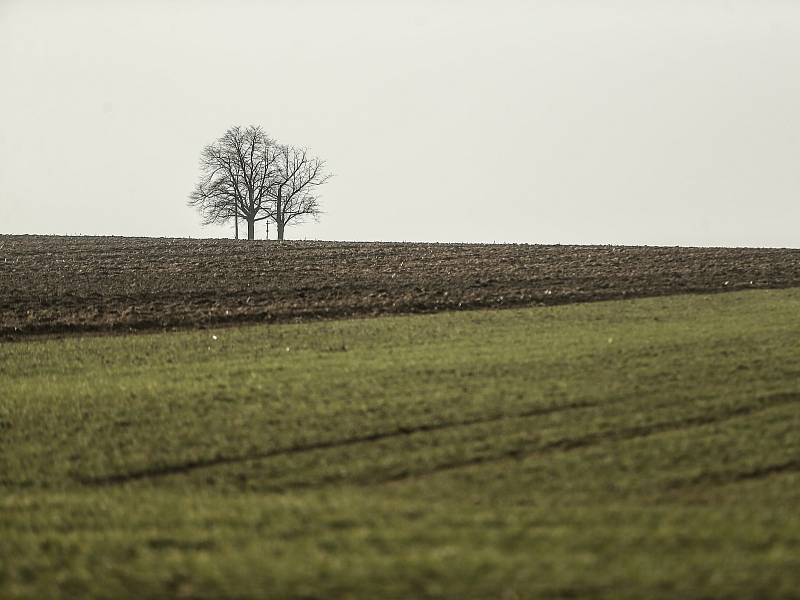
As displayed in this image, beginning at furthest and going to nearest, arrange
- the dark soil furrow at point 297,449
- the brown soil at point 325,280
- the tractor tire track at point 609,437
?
the brown soil at point 325,280, the dark soil furrow at point 297,449, the tractor tire track at point 609,437

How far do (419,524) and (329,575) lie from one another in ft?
6.09

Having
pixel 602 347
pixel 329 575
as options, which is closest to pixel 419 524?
pixel 329 575

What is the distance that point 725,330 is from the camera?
24.5 metres

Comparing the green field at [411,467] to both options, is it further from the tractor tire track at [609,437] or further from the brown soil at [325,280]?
the brown soil at [325,280]

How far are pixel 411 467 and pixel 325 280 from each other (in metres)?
22.8

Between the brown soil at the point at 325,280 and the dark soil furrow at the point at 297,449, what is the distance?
1342cm

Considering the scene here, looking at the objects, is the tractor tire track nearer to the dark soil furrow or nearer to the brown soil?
the dark soil furrow

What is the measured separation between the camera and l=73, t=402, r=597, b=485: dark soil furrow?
14641 mm

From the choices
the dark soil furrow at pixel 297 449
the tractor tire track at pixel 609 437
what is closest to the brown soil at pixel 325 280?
the dark soil furrow at pixel 297 449

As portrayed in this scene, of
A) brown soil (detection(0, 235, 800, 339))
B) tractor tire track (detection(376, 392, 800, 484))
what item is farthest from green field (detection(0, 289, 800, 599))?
brown soil (detection(0, 235, 800, 339))

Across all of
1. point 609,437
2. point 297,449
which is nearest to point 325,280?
point 297,449

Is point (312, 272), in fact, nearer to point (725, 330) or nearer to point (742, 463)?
point (725, 330)

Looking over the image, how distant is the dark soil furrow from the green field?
2.2 inches

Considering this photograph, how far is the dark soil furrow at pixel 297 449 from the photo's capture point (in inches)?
576
